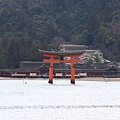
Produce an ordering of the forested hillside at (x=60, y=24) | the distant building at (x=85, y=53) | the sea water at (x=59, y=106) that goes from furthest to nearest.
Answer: the forested hillside at (x=60, y=24), the distant building at (x=85, y=53), the sea water at (x=59, y=106)

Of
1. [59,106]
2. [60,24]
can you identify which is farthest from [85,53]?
[59,106]

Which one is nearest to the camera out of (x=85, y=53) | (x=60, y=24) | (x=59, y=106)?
(x=59, y=106)

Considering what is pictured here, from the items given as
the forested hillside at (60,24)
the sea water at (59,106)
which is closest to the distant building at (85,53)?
the forested hillside at (60,24)

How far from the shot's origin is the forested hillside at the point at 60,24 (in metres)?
128

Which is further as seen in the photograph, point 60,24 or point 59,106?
point 60,24

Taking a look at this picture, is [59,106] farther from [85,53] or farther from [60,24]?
[60,24]

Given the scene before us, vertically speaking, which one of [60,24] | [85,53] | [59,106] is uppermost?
[60,24]

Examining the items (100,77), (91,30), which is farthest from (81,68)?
(91,30)

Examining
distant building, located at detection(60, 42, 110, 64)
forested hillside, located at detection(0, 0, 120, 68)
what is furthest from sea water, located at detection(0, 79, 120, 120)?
distant building, located at detection(60, 42, 110, 64)

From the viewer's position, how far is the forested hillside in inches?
5034

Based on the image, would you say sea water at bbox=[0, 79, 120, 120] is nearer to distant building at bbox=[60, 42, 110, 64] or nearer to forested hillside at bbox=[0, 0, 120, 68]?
forested hillside at bbox=[0, 0, 120, 68]

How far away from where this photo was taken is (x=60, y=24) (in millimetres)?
150000

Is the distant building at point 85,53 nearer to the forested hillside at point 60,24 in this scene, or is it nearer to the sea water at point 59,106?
the forested hillside at point 60,24

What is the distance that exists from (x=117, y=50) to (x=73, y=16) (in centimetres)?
3002
